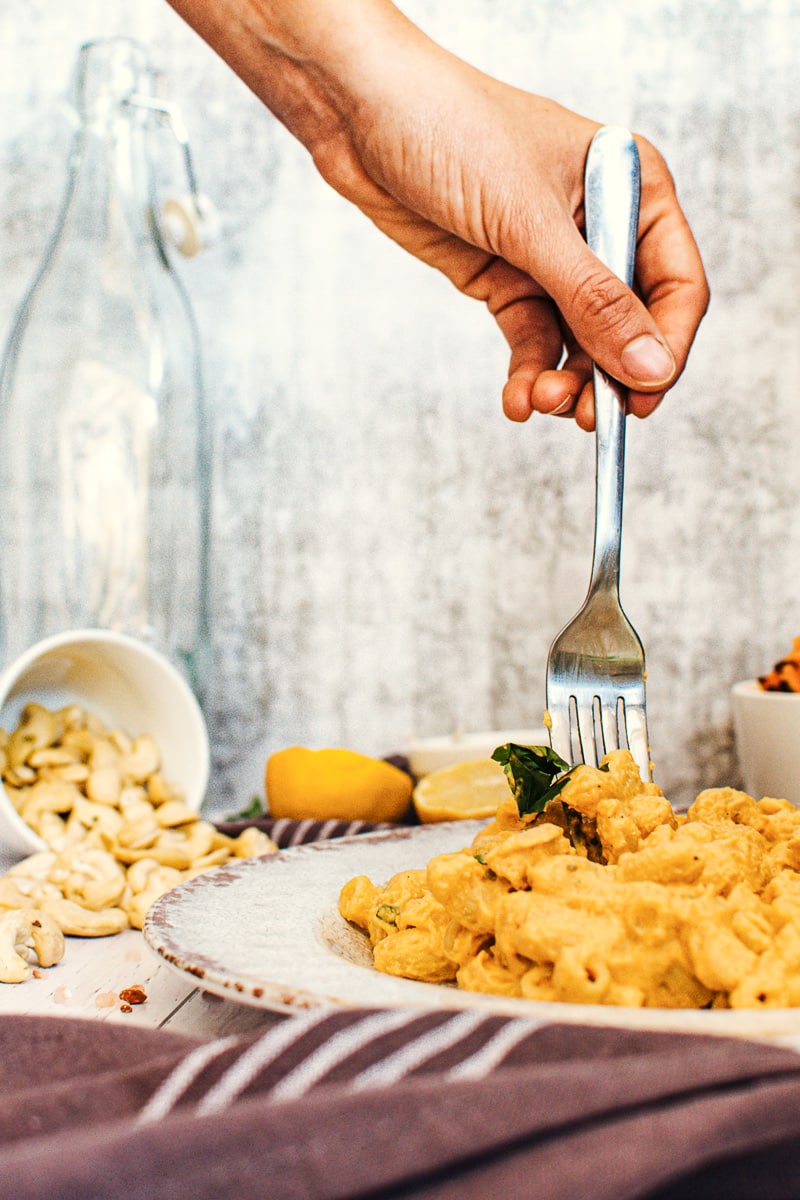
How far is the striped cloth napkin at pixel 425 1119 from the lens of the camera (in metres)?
0.31

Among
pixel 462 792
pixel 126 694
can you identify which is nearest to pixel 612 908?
pixel 462 792

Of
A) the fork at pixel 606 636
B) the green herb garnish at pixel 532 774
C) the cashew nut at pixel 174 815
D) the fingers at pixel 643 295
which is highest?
the fingers at pixel 643 295

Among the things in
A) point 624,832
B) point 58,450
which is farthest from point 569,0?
point 624,832

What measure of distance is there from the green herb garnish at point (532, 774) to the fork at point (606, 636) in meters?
0.09

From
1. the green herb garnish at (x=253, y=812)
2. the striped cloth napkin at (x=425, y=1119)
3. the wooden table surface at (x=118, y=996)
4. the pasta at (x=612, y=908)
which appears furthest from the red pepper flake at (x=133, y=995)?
the green herb garnish at (x=253, y=812)

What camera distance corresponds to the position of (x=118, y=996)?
2.22 feet

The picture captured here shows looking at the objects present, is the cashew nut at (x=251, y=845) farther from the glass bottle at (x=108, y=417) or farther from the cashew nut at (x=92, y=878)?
the glass bottle at (x=108, y=417)

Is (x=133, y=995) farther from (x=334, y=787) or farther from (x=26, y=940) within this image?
(x=334, y=787)

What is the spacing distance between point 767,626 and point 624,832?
84 centimetres

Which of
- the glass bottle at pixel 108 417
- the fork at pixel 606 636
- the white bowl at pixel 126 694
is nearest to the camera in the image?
the fork at pixel 606 636

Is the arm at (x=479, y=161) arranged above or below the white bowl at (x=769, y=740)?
above

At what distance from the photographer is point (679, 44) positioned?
Result: 1.40m

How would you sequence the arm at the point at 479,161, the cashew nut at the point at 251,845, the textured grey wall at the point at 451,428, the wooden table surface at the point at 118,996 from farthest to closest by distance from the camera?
the textured grey wall at the point at 451,428 → the cashew nut at the point at 251,845 → the arm at the point at 479,161 → the wooden table surface at the point at 118,996

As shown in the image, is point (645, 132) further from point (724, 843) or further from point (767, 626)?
point (724, 843)
